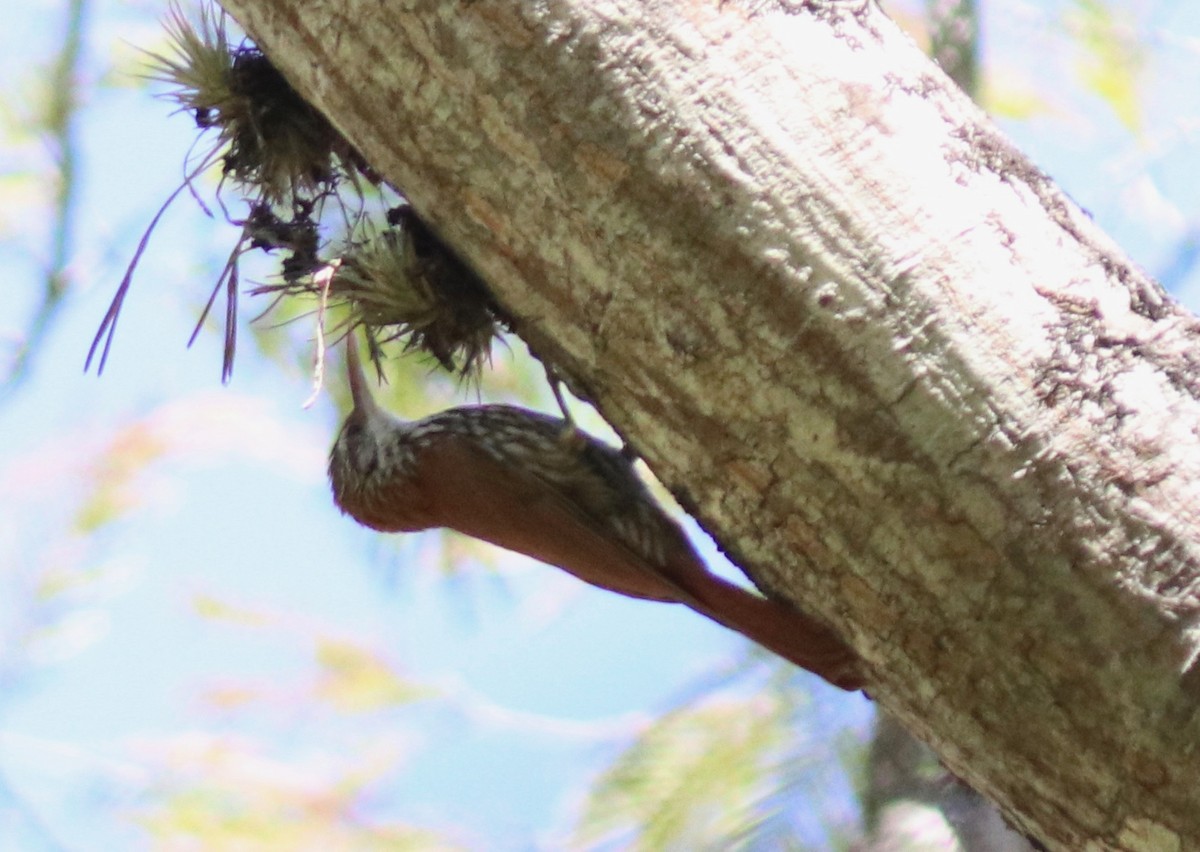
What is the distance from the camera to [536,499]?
250cm

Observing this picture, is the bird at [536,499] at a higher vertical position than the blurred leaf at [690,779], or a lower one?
higher

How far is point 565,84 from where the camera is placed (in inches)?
65.6

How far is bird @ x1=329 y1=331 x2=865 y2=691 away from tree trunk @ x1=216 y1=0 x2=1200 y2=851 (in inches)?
12.0

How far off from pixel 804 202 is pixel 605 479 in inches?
48.4

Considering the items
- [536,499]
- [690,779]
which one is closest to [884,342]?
[536,499]

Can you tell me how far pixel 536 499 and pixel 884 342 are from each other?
1.03 metres

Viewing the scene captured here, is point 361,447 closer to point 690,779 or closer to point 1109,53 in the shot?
point 690,779

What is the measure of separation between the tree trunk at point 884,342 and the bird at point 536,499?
0.31 m

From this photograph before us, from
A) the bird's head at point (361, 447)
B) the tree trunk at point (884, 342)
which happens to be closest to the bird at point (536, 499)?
the bird's head at point (361, 447)

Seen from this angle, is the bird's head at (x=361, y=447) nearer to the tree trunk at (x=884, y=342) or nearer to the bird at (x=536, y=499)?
the bird at (x=536, y=499)

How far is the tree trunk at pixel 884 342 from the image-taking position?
62.4 inches

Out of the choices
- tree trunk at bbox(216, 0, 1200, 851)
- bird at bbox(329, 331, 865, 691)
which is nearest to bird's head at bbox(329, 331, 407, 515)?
bird at bbox(329, 331, 865, 691)

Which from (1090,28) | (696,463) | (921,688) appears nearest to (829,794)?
(921,688)

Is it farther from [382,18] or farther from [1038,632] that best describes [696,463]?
[382,18]
